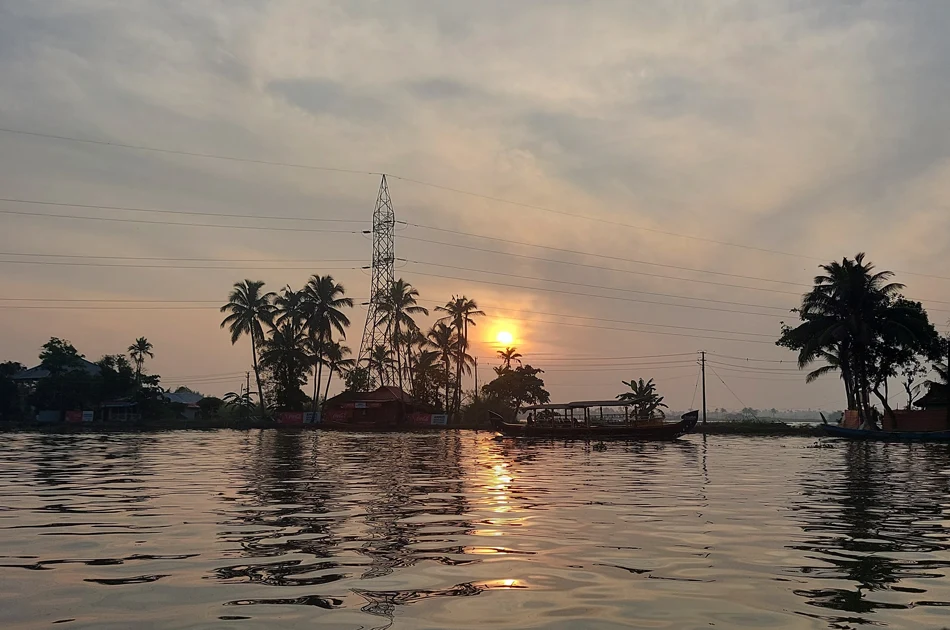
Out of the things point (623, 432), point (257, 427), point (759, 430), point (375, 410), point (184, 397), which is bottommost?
point (257, 427)

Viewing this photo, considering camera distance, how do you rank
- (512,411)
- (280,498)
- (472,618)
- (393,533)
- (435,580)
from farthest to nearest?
1. (512,411)
2. (280,498)
3. (393,533)
4. (435,580)
5. (472,618)

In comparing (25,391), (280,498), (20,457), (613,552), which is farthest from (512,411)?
(613,552)

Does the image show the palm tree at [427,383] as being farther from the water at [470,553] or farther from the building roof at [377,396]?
the water at [470,553]

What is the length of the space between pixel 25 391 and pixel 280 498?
7520 centimetres

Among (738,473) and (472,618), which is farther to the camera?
(738,473)

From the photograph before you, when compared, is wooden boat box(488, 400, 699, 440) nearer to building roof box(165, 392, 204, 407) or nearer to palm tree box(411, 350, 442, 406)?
palm tree box(411, 350, 442, 406)

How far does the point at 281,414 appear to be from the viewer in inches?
2963

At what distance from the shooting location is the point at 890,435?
51031 millimetres

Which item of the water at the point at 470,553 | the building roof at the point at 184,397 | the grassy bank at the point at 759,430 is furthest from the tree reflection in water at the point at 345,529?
the building roof at the point at 184,397

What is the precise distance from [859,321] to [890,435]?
975cm

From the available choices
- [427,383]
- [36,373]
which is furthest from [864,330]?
[36,373]

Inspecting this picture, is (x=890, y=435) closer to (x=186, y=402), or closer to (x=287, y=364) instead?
(x=287, y=364)

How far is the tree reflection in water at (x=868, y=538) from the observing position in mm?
7309

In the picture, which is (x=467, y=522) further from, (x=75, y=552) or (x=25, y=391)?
(x=25, y=391)
